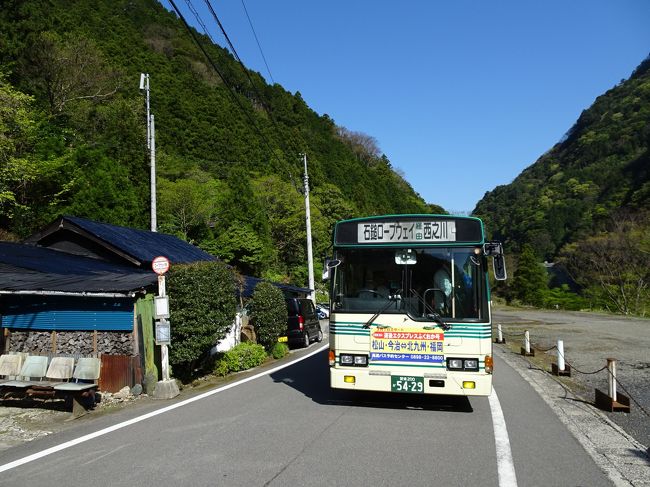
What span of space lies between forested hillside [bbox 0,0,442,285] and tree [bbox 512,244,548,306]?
76.2 ft

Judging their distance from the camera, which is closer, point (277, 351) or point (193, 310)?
point (193, 310)

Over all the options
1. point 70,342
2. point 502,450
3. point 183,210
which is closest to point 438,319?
point 502,450

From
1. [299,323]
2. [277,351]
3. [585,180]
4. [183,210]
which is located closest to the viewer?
[277,351]

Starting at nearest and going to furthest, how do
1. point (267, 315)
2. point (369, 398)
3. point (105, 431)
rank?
1. point (105, 431)
2. point (369, 398)
3. point (267, 315)

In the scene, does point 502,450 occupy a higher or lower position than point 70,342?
lower

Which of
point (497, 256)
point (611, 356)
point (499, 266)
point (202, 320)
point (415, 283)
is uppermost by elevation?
point (497, 256)

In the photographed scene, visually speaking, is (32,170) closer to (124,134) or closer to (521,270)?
(124,134)

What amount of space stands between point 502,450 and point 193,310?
6952 mm

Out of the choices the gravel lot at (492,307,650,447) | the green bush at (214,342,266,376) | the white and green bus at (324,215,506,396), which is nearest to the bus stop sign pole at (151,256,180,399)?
the green bush at (214,342,266,376)

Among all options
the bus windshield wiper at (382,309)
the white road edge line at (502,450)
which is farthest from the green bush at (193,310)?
the white road edge line at (502,450)

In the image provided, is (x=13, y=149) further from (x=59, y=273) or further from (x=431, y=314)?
(x=431, y=314)

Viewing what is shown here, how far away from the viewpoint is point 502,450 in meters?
5.67

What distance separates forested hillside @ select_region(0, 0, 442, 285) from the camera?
83.0 ft

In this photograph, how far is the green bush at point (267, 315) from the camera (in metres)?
15.4
